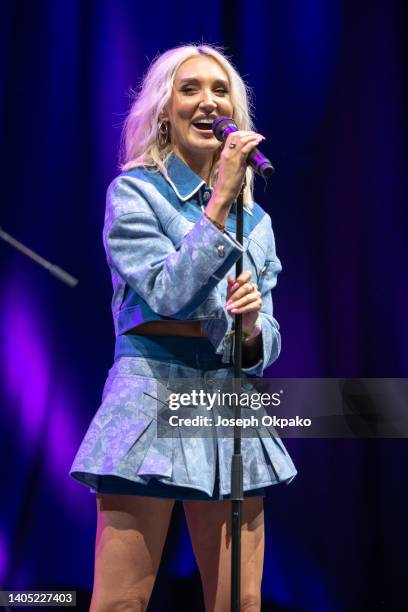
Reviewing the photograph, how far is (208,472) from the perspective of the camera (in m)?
1.50

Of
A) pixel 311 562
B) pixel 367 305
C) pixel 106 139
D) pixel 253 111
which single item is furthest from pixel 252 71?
pixel 311 562

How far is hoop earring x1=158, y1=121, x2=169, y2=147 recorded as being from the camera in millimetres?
1783

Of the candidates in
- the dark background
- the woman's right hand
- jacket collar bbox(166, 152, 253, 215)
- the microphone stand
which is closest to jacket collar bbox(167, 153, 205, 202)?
jacket collar bbox(166, 152, 253, 215)

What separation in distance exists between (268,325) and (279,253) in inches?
46.2

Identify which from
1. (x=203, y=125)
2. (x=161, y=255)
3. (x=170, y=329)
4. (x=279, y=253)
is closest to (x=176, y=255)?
(x=161, y=255)

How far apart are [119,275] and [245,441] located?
379 millimetres

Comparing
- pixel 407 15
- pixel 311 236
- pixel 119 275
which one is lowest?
pixel 119 275

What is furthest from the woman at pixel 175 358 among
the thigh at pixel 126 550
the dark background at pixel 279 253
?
the dark background at pixel 279 253

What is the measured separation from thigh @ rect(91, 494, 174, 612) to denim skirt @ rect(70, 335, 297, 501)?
0.03 meters

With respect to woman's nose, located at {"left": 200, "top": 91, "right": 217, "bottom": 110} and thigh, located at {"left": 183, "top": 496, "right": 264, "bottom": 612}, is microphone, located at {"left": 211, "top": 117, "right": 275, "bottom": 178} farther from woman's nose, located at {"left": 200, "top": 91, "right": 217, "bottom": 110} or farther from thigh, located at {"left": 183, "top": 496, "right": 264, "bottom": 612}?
thigh, located at {"left": 183, "top": 496, "right": 264, "bottom": 612}

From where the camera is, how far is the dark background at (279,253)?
8.55 feet

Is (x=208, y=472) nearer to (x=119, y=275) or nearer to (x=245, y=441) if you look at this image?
(x=245, y=441)

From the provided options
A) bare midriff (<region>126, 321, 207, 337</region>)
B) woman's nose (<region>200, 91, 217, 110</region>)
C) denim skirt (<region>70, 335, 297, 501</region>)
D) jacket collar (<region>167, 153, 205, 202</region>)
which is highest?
woman's nose (<region>200, 91, 217, 110</region>)

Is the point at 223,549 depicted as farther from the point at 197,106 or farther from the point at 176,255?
the point at 197,106
